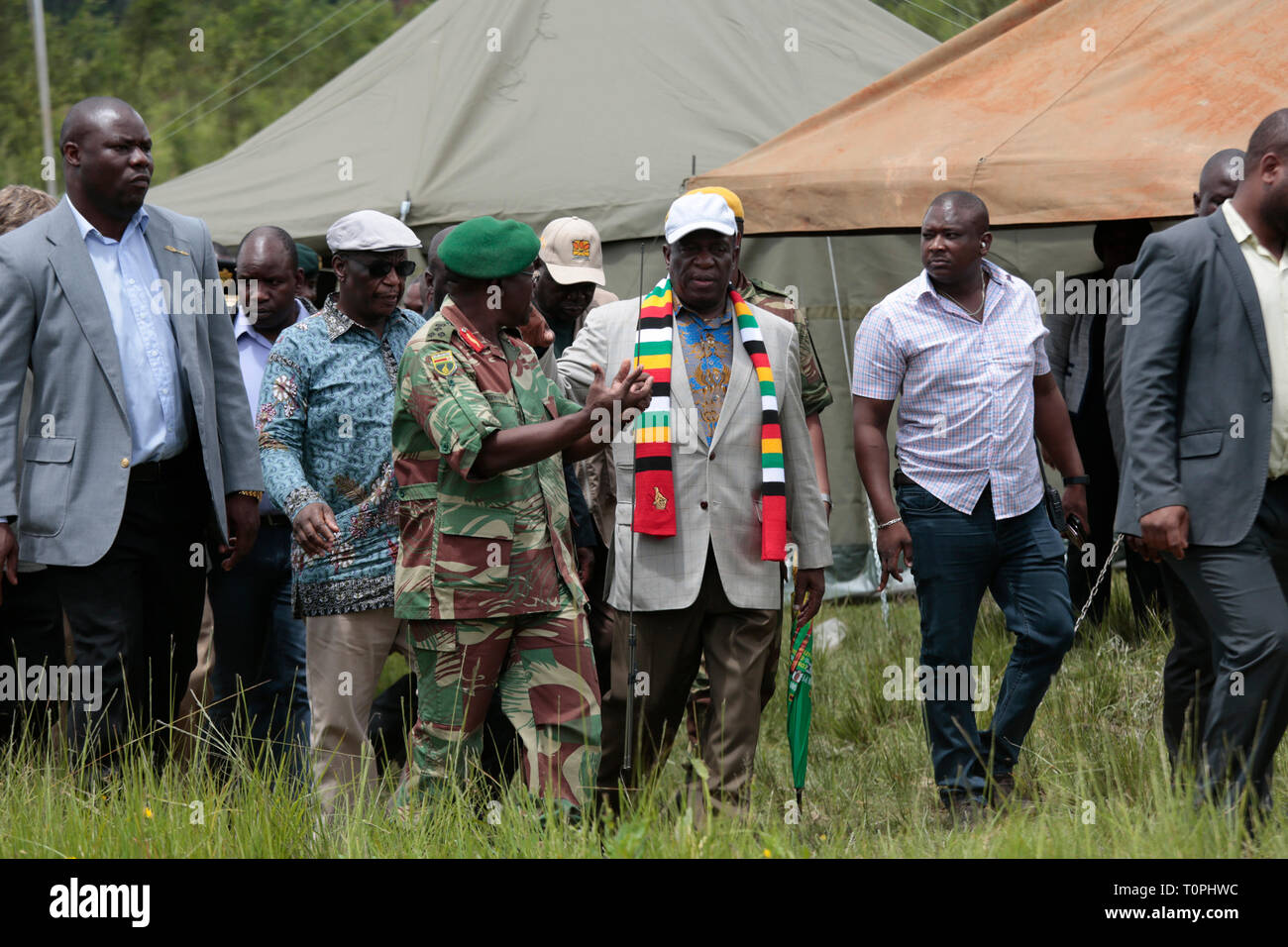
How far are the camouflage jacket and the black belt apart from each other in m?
1.82

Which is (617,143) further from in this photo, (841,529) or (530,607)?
(530,607)

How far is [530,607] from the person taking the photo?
4.67 meters

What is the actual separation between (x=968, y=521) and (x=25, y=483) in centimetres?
292

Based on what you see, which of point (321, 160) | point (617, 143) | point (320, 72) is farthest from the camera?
point (320, 72)

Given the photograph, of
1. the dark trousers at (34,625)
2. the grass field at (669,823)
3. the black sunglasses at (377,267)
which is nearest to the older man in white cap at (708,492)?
the grass field at (669,823)

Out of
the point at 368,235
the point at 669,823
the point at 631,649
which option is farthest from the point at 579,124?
the point at 669,823

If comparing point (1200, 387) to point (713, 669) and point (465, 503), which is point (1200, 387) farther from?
point (465, 503)

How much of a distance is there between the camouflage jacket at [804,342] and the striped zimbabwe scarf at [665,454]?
15.8 inches

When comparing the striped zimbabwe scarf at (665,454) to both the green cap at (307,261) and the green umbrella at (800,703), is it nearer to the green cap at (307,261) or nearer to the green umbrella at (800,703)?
the green umbrella at (800,703)

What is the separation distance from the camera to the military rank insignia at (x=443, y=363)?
4.55 meters

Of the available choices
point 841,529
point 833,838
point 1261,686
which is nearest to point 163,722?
point 833,838

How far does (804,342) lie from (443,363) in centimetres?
149

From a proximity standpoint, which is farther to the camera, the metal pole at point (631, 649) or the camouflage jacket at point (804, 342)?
the camouflage jacket at point (804, 342)
